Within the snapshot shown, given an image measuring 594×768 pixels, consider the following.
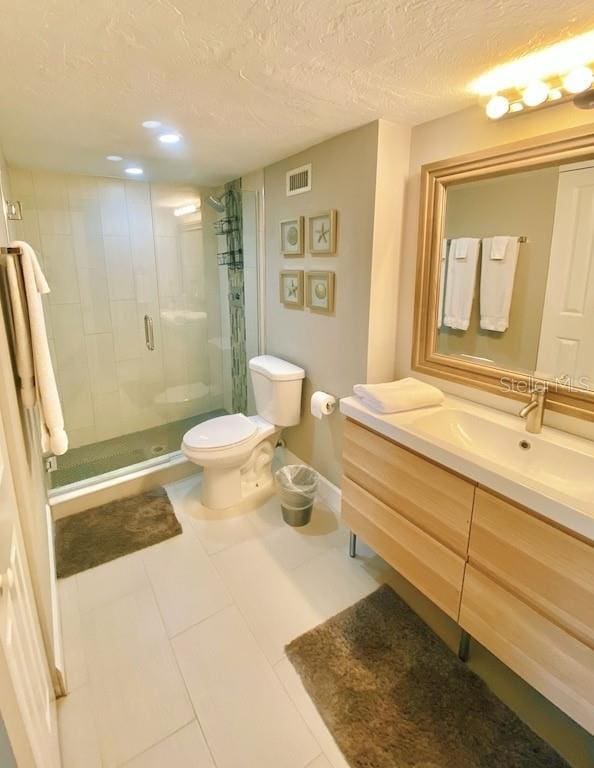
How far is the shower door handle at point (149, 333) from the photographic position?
130 inches

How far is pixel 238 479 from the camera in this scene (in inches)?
100

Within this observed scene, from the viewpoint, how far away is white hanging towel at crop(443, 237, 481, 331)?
5.71 feet

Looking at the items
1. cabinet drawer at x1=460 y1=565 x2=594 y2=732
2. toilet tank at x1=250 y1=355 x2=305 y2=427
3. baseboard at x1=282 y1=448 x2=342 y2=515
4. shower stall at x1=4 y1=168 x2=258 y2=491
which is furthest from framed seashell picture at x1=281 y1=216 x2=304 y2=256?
cabinet drawer at x1=460 y1=565 x2=594 y2=732

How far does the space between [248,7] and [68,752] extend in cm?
221

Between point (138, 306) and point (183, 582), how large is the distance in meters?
2.15

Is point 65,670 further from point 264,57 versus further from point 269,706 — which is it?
point 264,57

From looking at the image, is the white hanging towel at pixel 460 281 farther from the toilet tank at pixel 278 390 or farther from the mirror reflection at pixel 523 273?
the toilet tank at pixel 278 390

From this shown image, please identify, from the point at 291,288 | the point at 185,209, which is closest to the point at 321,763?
the point at 291,288

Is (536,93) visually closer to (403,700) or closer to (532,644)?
(532,644)

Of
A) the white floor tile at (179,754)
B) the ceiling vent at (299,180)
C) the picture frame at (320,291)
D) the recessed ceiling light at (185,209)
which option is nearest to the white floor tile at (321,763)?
the white floor tile at (179,754)

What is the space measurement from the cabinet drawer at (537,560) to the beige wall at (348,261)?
97 cm

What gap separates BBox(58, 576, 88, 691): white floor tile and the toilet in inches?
33.0

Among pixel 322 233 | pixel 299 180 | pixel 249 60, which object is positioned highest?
pixel 249 60

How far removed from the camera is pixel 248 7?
1.00m
